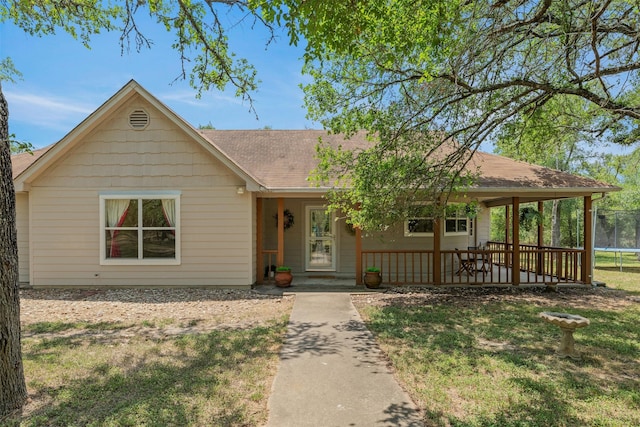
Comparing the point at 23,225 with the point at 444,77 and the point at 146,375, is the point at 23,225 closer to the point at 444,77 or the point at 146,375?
the point at 146,375

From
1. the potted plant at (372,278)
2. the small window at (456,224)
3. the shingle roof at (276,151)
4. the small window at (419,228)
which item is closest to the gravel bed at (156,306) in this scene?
the potted plant at (372,278)

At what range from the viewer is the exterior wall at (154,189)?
941 cm

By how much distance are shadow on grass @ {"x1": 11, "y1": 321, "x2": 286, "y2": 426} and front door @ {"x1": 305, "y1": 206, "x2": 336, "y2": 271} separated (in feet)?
19.7

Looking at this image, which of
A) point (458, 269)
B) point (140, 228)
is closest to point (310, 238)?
point (458, 269)

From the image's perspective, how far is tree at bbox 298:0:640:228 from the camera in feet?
18.3

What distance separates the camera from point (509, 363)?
4641mm

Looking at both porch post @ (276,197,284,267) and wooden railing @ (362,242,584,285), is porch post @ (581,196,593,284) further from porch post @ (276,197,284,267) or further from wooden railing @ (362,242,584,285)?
porch post @ (276,197,284,267)

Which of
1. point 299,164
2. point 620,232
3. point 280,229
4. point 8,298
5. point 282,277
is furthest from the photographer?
point 620,232

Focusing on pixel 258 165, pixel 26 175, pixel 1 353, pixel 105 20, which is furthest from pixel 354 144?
pixel 1 353

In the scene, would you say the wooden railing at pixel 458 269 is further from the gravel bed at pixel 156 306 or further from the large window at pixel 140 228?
the large window at pixel 140 228

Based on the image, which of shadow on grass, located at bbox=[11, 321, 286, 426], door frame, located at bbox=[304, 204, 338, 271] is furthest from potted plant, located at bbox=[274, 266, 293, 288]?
shadow on grass, located at bbox=[11, 321, 286, 426]

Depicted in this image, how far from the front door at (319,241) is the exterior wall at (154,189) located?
2.60m

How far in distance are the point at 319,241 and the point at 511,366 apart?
24.7 feet

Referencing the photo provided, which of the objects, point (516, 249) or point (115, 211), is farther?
point (516, 249)
